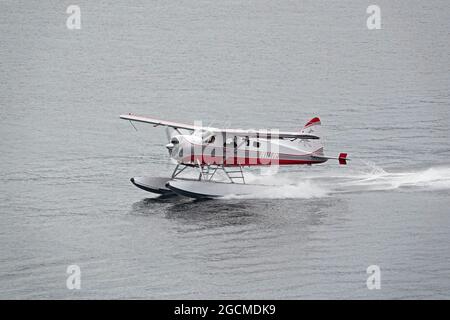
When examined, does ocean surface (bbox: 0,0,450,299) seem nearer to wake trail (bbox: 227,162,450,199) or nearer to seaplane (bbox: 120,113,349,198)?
wake trail (bbox: 227,162,450,199)

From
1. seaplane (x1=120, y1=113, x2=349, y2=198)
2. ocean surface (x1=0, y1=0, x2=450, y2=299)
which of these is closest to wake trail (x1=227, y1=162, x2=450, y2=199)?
ocean surface (x1=0, y1=0, x2=450, y2=299)

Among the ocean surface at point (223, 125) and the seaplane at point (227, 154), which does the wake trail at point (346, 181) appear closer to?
the ocean surface at point (223, 125)

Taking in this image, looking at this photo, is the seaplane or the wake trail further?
the wake trail

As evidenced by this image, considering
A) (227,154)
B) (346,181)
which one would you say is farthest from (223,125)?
(227,154)

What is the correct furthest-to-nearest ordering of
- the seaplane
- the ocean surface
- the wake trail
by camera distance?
the wake trail
the seaplane
the ocean surface

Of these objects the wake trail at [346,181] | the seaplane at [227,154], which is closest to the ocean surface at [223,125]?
the wake trail at [346,181]

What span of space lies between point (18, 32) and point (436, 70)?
46.4m

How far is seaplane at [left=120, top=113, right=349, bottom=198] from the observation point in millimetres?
49500

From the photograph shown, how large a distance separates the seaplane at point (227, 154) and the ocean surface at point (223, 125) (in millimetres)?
810

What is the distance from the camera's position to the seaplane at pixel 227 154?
162 ft

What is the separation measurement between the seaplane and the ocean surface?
810 millimetres

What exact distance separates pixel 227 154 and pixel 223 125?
60.0 feet

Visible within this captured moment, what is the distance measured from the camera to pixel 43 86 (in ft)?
282
